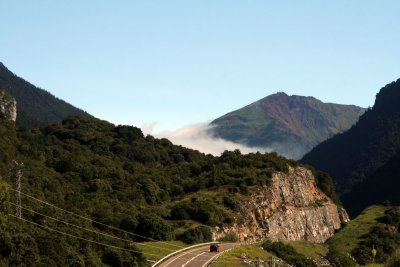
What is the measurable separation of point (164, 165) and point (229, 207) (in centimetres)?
6288

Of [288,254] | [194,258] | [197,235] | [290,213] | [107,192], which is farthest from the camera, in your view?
[290,213]

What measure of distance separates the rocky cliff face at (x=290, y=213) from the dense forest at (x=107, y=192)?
2751mm

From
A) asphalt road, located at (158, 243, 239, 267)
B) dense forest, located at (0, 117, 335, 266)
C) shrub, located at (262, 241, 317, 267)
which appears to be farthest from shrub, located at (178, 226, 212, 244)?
shrub, located at (262, 241, 317, 267)

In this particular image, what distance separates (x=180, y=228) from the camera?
383ft

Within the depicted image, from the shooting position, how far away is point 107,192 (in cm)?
13975

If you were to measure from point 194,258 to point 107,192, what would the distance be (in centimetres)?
5343

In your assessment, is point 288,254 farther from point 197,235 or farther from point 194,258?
point 194,258

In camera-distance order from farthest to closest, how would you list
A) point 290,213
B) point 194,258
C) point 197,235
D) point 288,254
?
point 290,213 → point 197,235 → point 288,254 → point 194,258

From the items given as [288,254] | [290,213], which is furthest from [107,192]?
[288,254]

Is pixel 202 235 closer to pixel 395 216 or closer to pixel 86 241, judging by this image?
pixel 86 241

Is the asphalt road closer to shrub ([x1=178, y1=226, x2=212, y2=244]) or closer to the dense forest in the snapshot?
the dense forest

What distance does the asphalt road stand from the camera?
8353cm

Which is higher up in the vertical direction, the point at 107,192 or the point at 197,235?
the point at 107,192

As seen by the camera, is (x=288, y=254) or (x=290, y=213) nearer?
(x=288, y=254)
